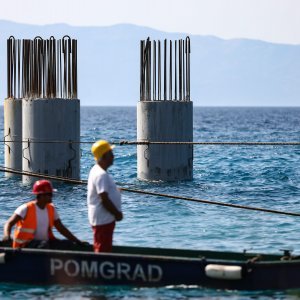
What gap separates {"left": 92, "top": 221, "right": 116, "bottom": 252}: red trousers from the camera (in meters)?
15.7

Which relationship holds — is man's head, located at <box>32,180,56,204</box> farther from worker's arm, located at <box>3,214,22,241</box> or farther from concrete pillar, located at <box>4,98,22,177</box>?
concrete pillar, located at <box>4,98,22,177</box>

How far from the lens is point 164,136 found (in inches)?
1206

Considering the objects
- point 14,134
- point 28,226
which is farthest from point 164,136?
point 28,226

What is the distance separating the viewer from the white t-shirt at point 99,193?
50.4 feet

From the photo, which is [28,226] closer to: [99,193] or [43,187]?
[43,187]

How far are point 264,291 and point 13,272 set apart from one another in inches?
147

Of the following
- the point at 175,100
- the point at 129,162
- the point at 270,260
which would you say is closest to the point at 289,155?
the point at 129,162

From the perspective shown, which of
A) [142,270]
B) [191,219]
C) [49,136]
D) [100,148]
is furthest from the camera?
[49,136]

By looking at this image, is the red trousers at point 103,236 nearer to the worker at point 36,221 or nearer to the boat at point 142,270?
the boat at point 142,270

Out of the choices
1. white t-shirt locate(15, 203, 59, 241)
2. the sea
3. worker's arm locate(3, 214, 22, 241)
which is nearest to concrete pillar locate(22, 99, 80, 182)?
the sea

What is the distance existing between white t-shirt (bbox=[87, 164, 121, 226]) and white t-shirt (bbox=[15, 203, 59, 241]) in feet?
2.69

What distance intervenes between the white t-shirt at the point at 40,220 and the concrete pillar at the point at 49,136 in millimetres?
13185

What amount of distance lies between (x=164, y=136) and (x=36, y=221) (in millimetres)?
14685

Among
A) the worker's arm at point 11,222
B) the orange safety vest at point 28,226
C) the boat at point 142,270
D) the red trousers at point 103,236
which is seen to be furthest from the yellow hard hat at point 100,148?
the worker's arm at point 11,222
